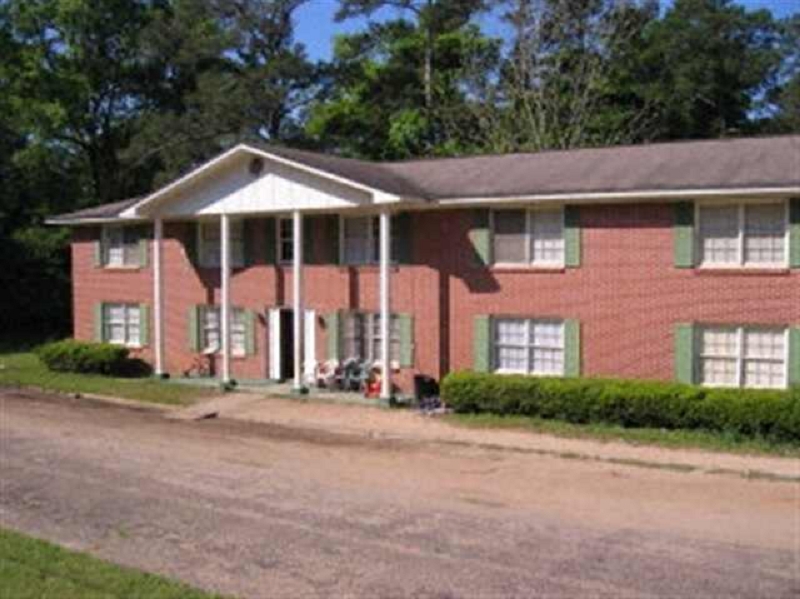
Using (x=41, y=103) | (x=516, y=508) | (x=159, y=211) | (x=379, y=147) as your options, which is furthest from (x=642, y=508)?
(x=41, y=103)

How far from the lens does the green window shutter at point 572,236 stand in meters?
23.5

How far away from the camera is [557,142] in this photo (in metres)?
42.9

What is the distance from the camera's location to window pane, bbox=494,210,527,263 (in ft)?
80.2

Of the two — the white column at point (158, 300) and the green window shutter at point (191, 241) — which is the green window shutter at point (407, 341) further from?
the white column at point (158, 300)

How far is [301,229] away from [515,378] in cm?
730

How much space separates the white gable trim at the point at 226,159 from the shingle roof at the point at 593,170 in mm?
157

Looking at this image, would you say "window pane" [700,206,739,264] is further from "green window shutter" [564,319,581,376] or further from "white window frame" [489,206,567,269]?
"green window shutter" [564,319,581,376]

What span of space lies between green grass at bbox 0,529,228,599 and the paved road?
0.61 m

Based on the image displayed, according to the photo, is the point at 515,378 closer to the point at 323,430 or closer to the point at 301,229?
the point at 323,430

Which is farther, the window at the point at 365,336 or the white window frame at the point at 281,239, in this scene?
the white window frame at the point at 281,239

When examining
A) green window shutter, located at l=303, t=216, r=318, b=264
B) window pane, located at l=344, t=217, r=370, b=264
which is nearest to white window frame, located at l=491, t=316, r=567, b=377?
window pane, located at l=344, t=217, r=370, b=264

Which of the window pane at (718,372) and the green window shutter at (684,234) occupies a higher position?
the green window shutter at (684,234)

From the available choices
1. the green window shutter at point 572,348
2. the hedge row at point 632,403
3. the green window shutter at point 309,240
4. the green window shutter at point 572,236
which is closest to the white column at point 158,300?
the green window shutter at point 309,240

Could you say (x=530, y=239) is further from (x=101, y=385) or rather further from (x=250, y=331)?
(x=101, y=385)
